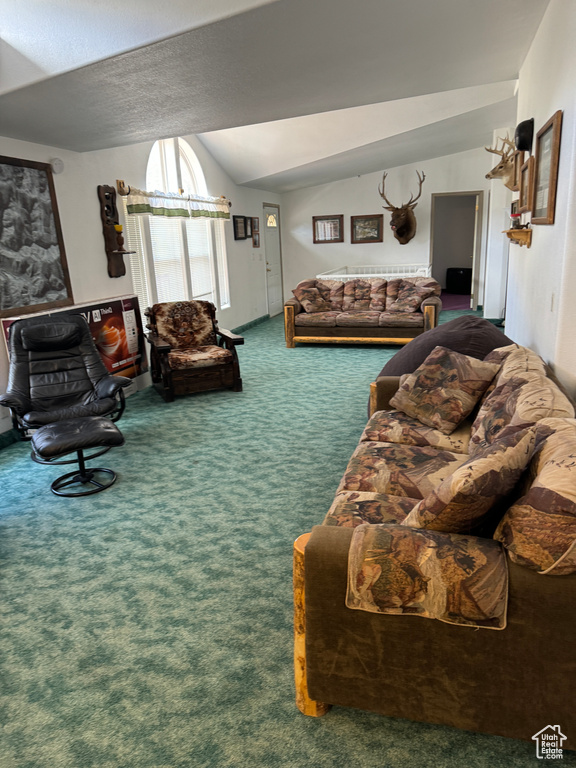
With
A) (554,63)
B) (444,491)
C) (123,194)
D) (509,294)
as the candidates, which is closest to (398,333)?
(509,294)

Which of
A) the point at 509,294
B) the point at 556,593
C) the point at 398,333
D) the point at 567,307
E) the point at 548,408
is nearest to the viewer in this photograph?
the point at 556,593

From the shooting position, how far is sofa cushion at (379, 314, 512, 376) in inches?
130

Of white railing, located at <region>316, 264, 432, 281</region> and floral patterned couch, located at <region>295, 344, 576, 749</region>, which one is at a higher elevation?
white railing, located at <region>316, 264, 432, 281</region>

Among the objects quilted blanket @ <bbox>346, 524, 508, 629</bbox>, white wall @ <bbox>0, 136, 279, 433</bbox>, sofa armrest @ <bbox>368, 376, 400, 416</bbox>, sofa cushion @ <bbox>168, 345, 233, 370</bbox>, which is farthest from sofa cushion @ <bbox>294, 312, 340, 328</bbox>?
quilted blanket @ <bbox>346, 524, 508, 629</bbox>

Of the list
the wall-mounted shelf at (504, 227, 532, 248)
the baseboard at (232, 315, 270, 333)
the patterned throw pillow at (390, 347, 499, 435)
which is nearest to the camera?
the patterned throw pillow at (390, 347, 499, 435)

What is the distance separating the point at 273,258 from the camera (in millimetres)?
9656

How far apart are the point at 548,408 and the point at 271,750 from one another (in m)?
1.44

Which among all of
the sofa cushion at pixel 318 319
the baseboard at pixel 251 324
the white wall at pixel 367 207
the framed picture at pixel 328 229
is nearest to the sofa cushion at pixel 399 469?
the sofa cushion at pixel 318 319

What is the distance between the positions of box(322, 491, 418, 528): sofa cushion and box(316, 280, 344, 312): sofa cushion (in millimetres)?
5366

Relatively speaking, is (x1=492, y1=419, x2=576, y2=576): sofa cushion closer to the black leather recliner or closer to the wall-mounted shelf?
the wall-mounted shelf

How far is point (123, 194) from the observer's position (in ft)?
16.3

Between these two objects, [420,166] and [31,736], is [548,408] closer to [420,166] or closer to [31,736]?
[31,736]

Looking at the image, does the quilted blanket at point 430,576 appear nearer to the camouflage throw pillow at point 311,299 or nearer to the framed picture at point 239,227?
the camouflage throw pillow at point 311,299

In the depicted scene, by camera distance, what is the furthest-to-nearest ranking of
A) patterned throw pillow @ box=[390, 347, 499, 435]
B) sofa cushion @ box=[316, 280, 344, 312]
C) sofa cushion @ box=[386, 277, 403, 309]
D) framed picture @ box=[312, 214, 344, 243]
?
framed picture @ box=[312, 214, 344, 243] → sofa cushion @ box=[316, 280, 344, 312] → sofa cushion @ box=[386, 277, 403, 309] → patterned throw pillow @ box=[390, 347, 499, 435]
